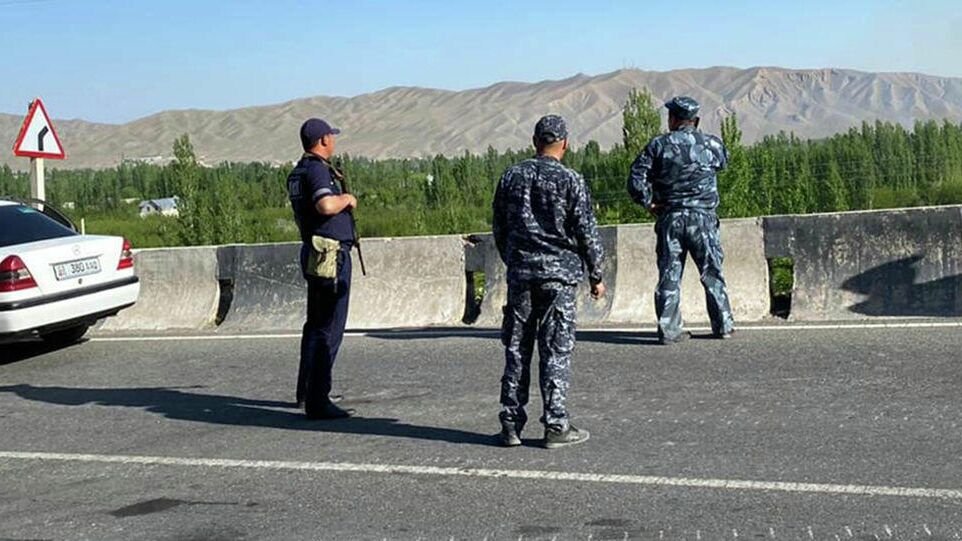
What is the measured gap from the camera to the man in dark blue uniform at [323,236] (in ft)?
25.1

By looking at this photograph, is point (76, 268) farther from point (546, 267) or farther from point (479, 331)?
point (546, 267)

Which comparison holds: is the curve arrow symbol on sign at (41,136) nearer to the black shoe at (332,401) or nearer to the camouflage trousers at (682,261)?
the black shoe at (332,401)

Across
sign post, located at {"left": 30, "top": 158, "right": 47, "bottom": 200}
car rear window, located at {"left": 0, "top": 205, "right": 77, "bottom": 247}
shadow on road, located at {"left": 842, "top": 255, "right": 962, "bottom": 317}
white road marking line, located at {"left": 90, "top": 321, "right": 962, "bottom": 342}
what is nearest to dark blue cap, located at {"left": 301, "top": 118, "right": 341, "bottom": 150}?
white road marking line, located at {"left": 90, "top": 321, "right": 962, "bottom": 342}

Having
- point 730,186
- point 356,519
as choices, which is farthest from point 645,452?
point 730,186

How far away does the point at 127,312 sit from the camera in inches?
537

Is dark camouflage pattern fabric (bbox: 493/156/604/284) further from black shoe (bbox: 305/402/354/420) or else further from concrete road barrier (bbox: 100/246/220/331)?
concrete road barrier (bbox: 100/246/220/331)

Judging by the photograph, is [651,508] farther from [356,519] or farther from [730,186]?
[730,186]

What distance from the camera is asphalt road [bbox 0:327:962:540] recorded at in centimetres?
546

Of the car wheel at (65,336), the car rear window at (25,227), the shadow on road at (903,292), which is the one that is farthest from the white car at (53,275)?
the shadow on road at (903,292)

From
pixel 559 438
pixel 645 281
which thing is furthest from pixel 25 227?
pixel 559 438

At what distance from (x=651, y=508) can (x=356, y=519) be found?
1.29 m

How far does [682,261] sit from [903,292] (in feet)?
6.82

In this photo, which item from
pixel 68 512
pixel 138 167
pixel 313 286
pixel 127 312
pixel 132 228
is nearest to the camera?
pixel 68 512

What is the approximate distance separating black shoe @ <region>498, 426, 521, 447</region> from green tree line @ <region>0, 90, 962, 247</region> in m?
29.2
